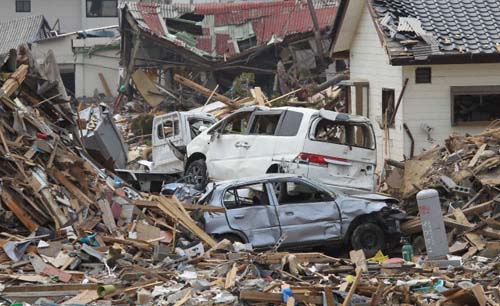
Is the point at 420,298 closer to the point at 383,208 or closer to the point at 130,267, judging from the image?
the point at 130,267

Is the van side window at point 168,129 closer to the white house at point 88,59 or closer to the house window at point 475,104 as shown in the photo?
the house window at point 475,104

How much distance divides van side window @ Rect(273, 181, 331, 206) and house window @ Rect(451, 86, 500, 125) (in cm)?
762

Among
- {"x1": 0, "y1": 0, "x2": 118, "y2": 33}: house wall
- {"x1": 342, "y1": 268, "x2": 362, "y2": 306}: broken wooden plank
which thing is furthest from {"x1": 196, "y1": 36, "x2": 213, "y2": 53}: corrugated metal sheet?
{"x1": 342, "y1": 268, "x2": 362, "y2": 306}: broken wooden plank

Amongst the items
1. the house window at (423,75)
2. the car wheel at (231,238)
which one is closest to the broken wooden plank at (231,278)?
the car wheel at (231,238)

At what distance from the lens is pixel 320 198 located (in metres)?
18.2

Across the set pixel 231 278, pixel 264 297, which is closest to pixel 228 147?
pixel 231 278

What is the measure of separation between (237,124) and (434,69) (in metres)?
4.50

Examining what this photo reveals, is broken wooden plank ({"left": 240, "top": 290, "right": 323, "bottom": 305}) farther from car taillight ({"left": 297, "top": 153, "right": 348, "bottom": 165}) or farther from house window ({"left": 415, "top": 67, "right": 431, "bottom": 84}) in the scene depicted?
house window ({"left": 415, "top": 67, "right": 431, "bottom": 84})

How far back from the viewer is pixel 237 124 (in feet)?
77.8

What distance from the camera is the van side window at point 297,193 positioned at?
18.1 meters

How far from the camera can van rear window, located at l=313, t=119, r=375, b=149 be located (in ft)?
70.3

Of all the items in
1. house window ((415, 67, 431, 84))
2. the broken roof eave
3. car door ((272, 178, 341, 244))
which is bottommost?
car door ((272, 178, 341, 244))

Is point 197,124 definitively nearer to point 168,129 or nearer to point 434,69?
point 168,129

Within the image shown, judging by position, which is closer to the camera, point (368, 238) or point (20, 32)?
point (368, 238)
